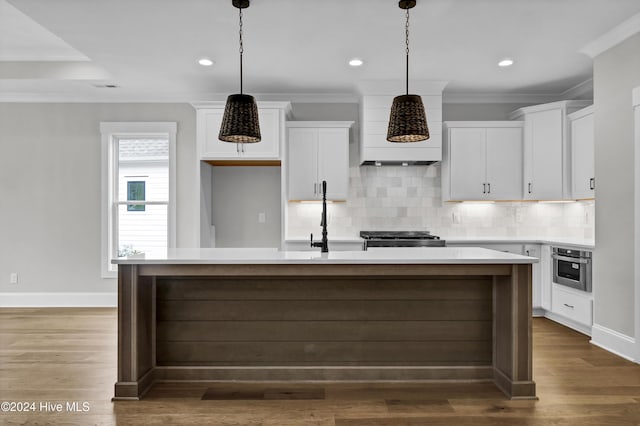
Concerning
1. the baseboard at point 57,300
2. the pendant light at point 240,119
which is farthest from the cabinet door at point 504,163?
the baseboard at point 57,300

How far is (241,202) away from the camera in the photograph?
5289 mm

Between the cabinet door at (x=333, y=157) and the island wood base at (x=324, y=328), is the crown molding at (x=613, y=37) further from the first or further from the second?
the cabinet door at (x=333, y=157)

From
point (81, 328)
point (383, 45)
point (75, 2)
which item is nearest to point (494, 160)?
point (383, 45)

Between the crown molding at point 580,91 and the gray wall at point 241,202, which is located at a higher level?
the crown molding at point 580,91

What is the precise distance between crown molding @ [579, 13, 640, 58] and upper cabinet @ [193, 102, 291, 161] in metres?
2.96

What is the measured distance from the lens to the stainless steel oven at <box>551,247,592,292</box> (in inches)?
157

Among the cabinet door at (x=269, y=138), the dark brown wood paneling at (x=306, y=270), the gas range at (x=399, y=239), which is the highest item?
the cabinet door at (x=269, y=138)

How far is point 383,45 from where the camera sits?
3.79 m

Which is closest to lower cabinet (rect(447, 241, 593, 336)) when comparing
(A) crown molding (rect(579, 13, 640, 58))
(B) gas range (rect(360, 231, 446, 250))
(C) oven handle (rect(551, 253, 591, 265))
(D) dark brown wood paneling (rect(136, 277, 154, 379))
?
(C) oven handle (rect(551, 253, 591, 265))

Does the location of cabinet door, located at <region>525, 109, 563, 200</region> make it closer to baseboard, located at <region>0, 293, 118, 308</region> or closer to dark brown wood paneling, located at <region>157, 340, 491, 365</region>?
dark brown wood paneling, located at <region>157, 340, 491, 365</region>

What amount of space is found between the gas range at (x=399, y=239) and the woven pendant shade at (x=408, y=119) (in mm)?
2164

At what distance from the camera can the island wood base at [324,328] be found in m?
2.86

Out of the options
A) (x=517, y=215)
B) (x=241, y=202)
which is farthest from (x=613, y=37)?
(x=241, y=202)

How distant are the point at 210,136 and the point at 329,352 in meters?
2.92
